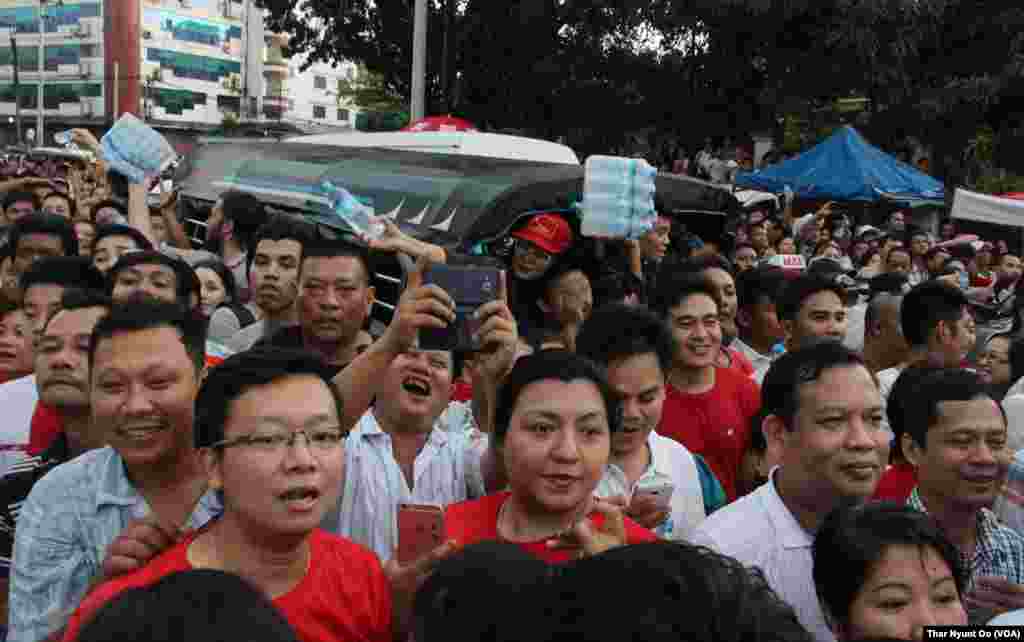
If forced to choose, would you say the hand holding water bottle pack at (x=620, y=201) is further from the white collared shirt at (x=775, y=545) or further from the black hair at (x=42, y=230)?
the white collared shirt at (x=775, y=545)

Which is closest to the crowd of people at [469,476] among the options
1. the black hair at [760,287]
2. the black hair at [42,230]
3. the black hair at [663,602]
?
the black hair at [663,602]

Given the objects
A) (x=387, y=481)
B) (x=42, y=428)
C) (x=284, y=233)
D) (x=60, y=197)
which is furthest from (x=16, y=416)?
(x=60, y=197)

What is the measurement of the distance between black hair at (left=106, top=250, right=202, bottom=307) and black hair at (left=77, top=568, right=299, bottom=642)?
2.73 meters

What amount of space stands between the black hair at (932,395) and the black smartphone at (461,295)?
3.88 feet

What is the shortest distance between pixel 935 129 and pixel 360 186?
1338cm

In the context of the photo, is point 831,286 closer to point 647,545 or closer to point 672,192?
A: point 672,192

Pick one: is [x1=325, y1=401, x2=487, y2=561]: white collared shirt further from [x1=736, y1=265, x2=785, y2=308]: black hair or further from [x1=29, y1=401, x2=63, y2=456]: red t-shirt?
[x1=736, y1=265, x2=785, y2=308]: black hair

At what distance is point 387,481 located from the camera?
2.77m

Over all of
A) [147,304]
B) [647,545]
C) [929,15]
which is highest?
[929,15]

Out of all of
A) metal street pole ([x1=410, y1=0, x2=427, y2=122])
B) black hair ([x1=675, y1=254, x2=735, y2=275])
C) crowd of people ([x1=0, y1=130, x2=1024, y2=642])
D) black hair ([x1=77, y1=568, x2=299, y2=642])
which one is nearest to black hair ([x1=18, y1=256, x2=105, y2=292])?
crowd of people ([x1=0, y1=130, x2=1024, y2=642])

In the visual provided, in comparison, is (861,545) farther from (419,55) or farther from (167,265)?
(419,55)

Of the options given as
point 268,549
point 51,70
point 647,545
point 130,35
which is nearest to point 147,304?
point 268,549

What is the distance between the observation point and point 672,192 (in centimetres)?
725

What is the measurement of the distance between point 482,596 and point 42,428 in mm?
2112
